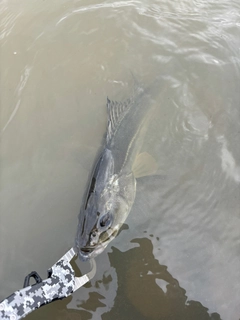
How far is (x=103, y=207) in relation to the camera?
3299mm

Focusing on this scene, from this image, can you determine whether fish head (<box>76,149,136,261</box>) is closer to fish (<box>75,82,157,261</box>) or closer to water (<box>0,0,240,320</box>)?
fish (<box>75,82,157,261</box>)

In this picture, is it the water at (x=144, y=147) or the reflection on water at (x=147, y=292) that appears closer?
the reflection on water at (x=147, y=292)

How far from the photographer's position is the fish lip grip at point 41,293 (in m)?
2.27

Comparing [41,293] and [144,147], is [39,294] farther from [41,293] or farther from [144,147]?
[144,147]

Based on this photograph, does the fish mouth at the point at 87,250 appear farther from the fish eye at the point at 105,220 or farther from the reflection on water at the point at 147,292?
the reflection on water at the point at 147,292

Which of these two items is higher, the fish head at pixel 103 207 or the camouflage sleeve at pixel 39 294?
the camouflage sleeve at pixel 39 294

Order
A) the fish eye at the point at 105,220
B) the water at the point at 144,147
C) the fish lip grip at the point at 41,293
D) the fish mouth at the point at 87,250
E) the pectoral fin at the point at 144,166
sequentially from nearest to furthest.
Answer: the fish lip grip at the point at 41,293 < the fish mouth at the point at 87,250 < the fish eye at the point at 105,220 < the water at the point at 144,147 < the pectoral fin at the point at 144,166

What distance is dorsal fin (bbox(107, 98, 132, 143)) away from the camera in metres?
3.96

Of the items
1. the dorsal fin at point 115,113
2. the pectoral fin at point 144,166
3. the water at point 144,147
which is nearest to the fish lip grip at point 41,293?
the water at point 144,147

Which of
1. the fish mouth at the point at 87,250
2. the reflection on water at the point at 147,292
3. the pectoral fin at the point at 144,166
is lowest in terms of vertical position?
the reflection on water at the point at 147,292

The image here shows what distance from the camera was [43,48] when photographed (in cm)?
516

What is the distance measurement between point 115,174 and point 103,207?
48 cm

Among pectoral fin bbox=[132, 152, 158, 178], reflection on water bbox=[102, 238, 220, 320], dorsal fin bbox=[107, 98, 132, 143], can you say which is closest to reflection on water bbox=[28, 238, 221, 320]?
reflection on water bbox=[102, 238, 220, 320]

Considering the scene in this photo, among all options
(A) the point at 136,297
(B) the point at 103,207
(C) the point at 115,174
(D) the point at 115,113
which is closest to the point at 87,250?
(B) the point at 103,207
